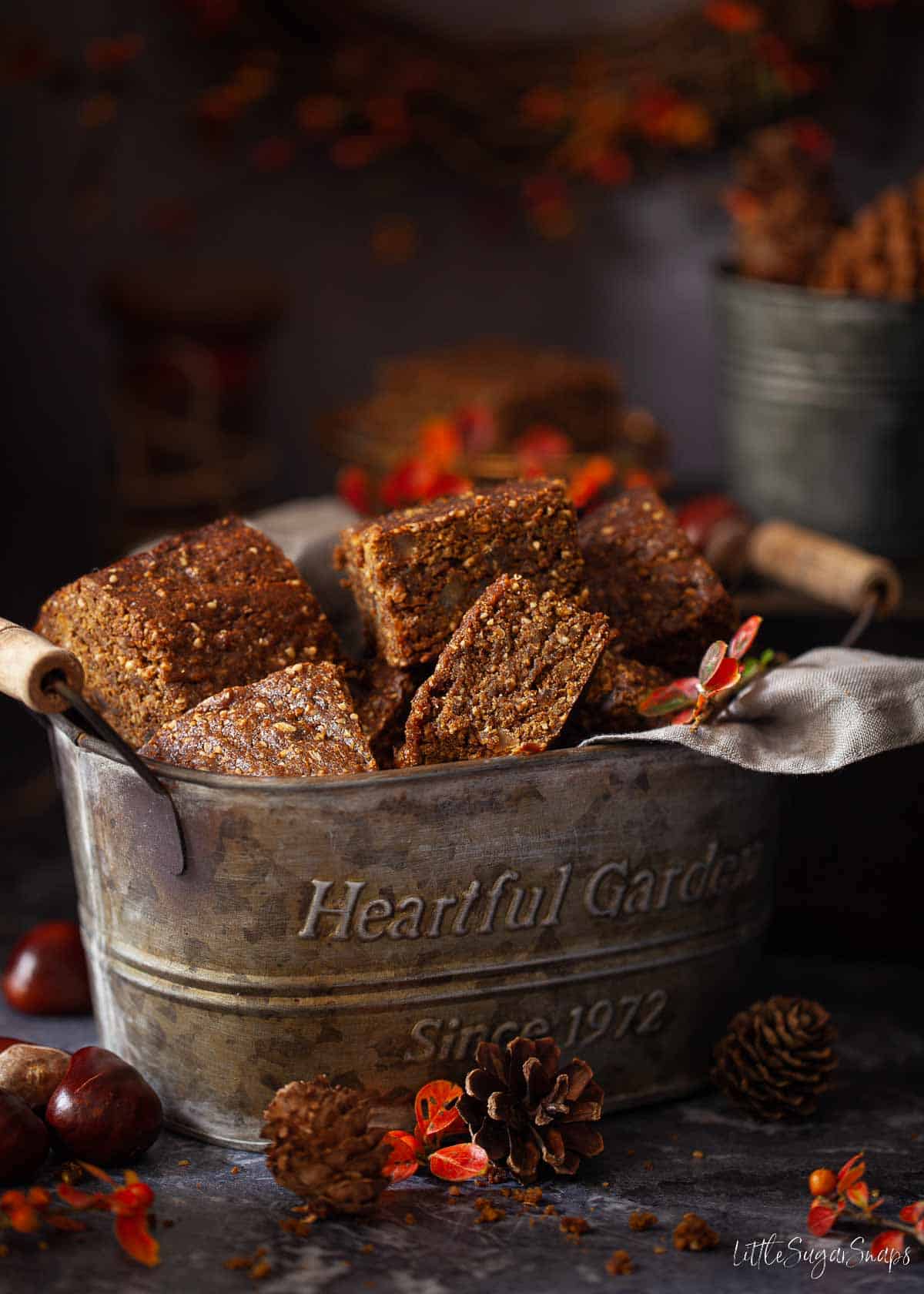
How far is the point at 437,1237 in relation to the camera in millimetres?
1441

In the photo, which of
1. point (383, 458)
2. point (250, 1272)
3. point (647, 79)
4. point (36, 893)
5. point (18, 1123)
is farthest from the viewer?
point (647, 79)

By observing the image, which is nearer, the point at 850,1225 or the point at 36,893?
the point at 850,1225

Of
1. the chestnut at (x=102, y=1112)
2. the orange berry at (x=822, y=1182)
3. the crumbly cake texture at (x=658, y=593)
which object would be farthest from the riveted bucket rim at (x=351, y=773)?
the orange berry at (x=822, y=1182)

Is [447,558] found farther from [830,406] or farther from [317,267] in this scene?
[317,267]

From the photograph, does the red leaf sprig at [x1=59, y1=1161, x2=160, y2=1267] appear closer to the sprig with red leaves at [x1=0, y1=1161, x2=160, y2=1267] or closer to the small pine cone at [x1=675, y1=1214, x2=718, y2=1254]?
the sprig with red leaves at [x1=0, y1=1161, x2=160, y2=1267]

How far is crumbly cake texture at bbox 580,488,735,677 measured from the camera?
1740 millimetres

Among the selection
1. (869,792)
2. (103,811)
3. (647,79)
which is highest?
(647,79)

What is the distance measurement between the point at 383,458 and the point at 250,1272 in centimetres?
164

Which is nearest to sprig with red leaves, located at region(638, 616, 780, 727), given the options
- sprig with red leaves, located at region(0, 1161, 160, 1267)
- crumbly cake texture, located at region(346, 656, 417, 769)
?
crumbly cake texture, located at region(346, 656, 417, 769)

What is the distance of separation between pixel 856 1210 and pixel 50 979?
1.00 metres

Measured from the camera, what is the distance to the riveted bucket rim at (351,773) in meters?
1.45

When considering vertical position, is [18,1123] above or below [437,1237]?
above

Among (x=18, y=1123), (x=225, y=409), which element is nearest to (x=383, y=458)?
(x=225, y=409)

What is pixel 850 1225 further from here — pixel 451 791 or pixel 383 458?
pixel 383 458
